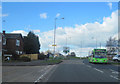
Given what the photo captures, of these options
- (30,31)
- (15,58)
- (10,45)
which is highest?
(30,31)

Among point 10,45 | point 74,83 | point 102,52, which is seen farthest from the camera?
point 10,45

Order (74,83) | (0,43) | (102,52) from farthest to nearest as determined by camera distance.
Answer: (0,43)
(102,52)
(74,83)

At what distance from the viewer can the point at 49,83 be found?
9336 millimetres

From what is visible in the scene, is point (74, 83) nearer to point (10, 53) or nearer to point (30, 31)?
point (10, 53)

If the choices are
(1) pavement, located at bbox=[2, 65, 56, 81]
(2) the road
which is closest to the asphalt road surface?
(2) the road

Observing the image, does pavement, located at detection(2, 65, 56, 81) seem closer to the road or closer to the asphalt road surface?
the road

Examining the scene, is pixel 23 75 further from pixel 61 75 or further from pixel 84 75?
pixel 84 75

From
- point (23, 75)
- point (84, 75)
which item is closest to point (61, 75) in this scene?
point (84, 75)

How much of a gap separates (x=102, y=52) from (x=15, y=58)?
18.8m

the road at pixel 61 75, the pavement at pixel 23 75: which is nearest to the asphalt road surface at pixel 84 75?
the road at pixel 61 75

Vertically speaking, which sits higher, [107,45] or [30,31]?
[30,31]

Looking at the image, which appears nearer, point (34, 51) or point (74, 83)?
point (74, 83)

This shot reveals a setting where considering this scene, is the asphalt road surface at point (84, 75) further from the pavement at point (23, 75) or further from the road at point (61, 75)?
the pavement at point (23, 75)

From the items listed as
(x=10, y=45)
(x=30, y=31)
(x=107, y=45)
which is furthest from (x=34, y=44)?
(x=107, y=45)
